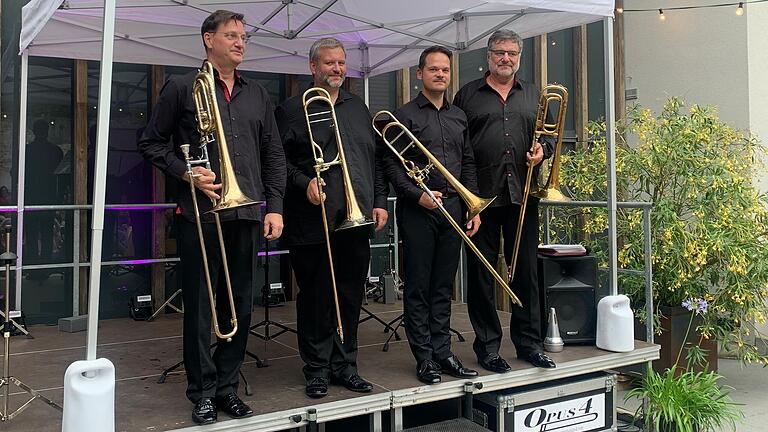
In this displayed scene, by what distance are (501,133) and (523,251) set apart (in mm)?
664

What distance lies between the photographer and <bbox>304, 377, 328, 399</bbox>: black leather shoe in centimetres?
324

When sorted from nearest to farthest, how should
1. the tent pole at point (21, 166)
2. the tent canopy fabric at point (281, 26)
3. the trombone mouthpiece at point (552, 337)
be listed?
the trombone mouthpiece at point (552, 337) < the tent canopy fabric at point (281, 26) < the tent pole at point (21, 166)

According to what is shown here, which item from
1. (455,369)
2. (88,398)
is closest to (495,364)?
(455,369)

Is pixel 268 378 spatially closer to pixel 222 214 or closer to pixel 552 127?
pixel 222 214

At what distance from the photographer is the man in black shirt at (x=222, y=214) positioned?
2932mm

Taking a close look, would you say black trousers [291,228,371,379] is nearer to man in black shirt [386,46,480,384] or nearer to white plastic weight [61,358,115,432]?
man in black shirt [386,46,480,384]

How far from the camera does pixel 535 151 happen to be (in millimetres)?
3762

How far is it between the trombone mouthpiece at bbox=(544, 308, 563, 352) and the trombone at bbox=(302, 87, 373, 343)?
143 centimetres

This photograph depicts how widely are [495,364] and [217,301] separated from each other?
153 centimetres

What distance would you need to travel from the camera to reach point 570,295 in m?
4.33

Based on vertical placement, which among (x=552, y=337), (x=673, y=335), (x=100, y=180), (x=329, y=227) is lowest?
(x=673, y=335)

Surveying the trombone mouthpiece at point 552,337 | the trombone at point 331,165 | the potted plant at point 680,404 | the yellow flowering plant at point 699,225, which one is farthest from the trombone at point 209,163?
the yellow flowering plant at point 699,225

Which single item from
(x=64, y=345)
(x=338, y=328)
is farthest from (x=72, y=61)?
(x=338, y=328)

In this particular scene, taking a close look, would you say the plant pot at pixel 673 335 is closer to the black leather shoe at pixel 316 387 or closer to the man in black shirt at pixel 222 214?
the black leather shoe at pixel 316 387
